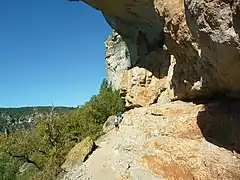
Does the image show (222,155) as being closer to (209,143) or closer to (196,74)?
(209,143)

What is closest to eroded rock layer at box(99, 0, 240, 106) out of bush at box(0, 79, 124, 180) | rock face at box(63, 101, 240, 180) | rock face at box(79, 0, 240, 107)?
rock face at box(79, 0, 240, 107)

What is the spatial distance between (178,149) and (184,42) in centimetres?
388

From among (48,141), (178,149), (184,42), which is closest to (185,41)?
(184,42)

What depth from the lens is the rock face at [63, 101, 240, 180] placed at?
9.59 m

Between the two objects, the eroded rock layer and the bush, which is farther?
the bush

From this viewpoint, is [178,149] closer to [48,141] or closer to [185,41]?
[185,41]

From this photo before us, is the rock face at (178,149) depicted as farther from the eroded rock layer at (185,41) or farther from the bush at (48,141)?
the bush at (48,141)

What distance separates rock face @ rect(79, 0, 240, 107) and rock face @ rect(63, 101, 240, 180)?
1.12 metres

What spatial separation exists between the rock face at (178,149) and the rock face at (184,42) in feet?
3.67

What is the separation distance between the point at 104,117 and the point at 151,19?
17.4 meters

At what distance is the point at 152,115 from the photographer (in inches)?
535

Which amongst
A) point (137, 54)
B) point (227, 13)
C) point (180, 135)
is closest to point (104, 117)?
point (137, 54)

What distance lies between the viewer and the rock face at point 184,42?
7.85 metres

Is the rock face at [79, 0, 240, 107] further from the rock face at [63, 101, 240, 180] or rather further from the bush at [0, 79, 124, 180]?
the bush at [0, 79, 124, 180]
